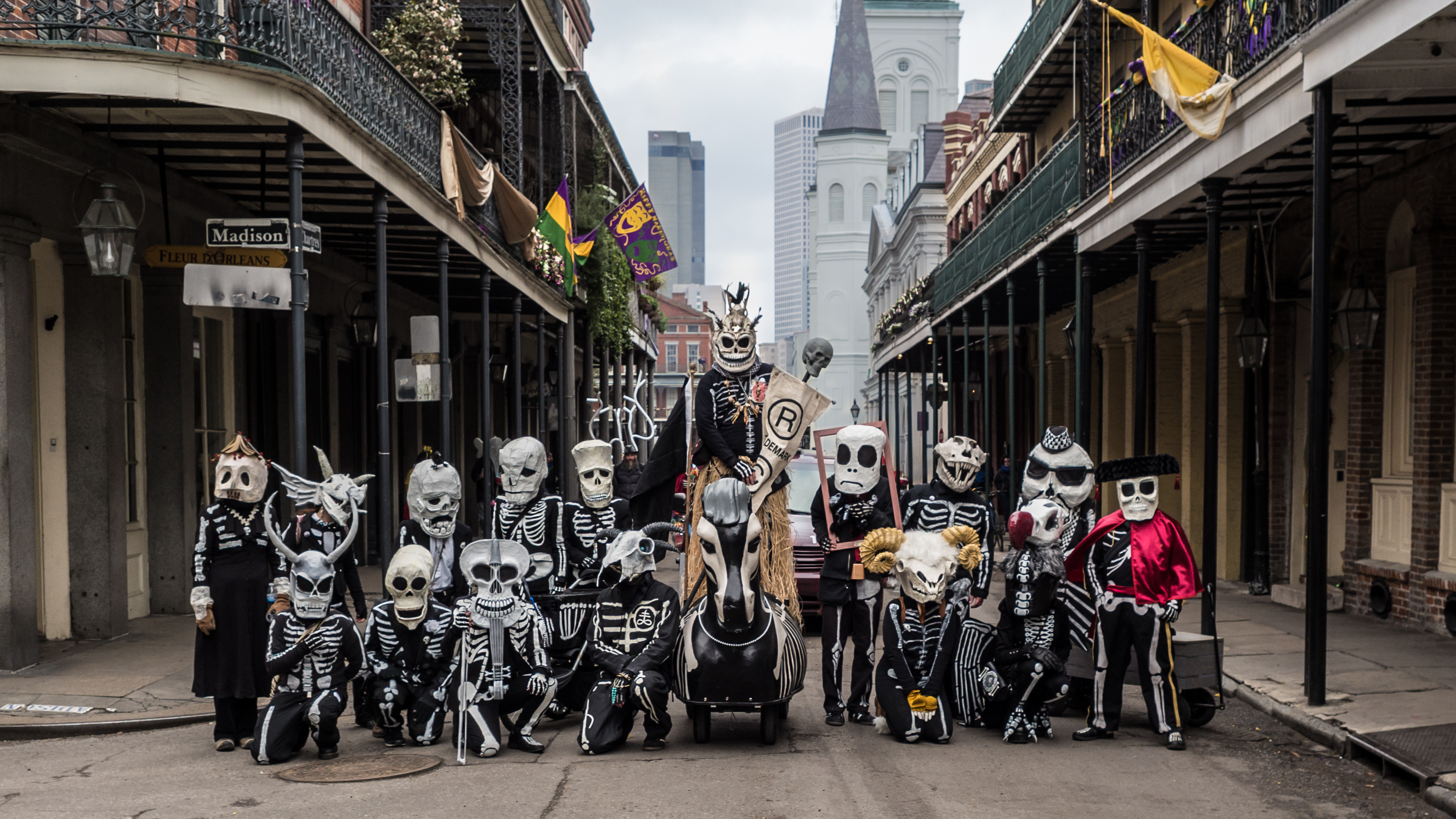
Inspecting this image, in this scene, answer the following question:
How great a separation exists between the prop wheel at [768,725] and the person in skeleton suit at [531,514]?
170 cm

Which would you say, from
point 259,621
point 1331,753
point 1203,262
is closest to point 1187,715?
point 1331,753

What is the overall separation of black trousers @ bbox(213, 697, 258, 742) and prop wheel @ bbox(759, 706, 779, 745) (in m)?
2.92

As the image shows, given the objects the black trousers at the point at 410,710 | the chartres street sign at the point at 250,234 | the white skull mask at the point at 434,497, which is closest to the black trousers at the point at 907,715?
the black trousers at the point at 410,710

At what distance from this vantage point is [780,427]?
8359mm

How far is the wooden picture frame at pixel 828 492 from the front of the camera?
8.47 metres

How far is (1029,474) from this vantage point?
28.1ft

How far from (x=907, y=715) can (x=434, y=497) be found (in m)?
3.20

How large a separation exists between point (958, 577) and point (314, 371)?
12.0 metres

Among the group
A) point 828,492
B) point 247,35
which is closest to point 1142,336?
point 828,492

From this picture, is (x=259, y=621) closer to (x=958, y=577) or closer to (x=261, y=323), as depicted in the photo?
(x=958, y=577)

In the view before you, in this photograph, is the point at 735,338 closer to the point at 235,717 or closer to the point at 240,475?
the point at 240,475

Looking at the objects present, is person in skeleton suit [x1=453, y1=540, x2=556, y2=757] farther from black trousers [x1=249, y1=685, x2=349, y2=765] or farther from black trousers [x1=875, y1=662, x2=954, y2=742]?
black trousers [x1=875, y1=662, x2=954, y2=742]

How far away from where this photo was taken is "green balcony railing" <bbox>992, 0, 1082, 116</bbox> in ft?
65.2

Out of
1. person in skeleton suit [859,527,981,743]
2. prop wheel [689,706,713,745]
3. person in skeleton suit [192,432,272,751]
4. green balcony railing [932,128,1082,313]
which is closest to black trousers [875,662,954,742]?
person in skeleton suit [859,527,981,743]
